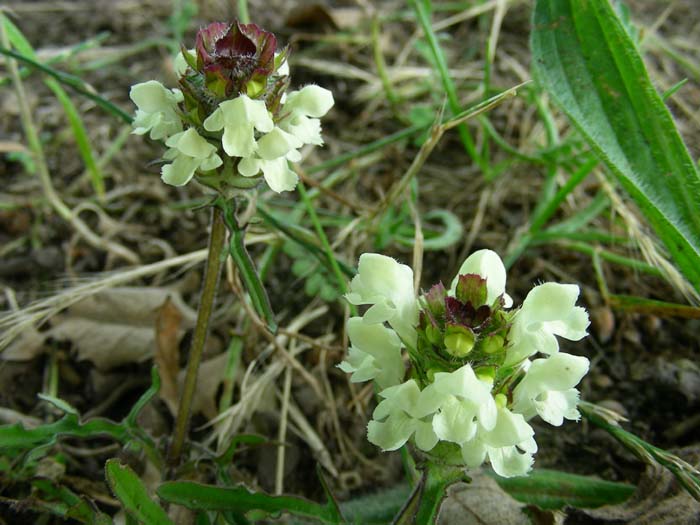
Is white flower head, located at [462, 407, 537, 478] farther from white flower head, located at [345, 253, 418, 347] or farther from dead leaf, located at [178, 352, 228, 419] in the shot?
dead leaf, located at [178, 352, 228, 419]

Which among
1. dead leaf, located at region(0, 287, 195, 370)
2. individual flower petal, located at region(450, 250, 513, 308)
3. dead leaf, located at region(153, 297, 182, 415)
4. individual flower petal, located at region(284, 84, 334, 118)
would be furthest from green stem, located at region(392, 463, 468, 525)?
dead leaf, located at region(0, 287, 195, 370)

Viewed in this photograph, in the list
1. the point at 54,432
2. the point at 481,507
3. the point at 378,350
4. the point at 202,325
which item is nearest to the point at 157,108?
the point at 202,325

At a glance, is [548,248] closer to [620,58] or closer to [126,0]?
[620,58]

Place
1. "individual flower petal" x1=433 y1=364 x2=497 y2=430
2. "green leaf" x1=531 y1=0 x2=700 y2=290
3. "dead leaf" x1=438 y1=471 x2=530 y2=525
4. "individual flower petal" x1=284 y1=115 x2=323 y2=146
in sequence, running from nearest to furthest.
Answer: "individual flower petal" x1=433 y1=364 x2=497 y2=430 → "individual flower petal" x1=284 y1=115 x2=323 y2=146 → "dead leaf" x1=438 y1=471 x2=530 y2=525 → "green leaf" x1=531 y1=0 x2=700 y2=290

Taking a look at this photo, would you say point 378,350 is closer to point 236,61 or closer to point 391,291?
point 391,291

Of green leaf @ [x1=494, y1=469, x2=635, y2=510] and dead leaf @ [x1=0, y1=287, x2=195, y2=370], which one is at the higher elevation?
dead leaf @ [x1=0, y1=287, x2=195, y2=370]

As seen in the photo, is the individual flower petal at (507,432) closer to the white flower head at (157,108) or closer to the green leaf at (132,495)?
the green leaf at (132,495)

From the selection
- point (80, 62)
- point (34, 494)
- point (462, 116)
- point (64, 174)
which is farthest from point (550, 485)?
point (80, 62)
